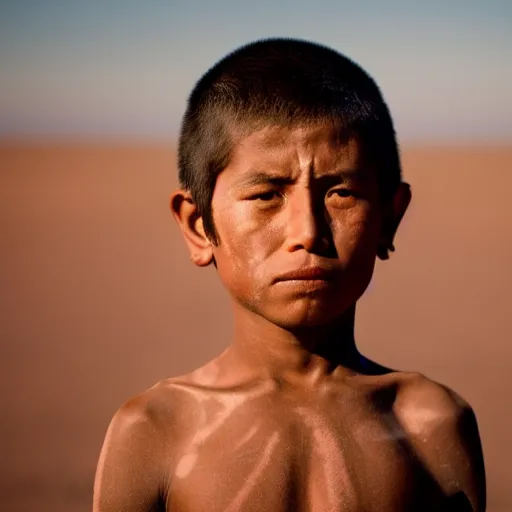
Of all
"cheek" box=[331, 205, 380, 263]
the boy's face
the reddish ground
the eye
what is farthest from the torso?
the reddish ground

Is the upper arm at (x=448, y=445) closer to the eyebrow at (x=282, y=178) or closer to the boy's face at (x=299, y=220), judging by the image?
the boy's face at (x=299, y=220)

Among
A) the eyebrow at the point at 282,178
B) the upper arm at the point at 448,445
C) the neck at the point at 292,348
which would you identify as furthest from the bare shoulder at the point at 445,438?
the eyebrow at the point at 282,178

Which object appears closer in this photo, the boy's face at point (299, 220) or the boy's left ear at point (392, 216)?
the boy's face at point (299, 220)

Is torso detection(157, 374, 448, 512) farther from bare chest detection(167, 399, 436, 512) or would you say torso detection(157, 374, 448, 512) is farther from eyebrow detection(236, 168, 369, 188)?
eyebrow detection(236, 168, 369, 188)

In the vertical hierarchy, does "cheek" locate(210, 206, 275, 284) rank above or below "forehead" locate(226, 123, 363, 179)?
below

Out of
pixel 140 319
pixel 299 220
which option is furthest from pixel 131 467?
pixel 140 319

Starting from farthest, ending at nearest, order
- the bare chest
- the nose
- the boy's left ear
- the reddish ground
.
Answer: the reddish ground
the boy's left ear
the bare chest
the nose

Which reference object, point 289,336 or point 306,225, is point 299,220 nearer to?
point 306,225

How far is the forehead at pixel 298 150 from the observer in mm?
2426

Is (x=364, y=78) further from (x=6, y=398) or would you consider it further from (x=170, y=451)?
(x=6, y=398)

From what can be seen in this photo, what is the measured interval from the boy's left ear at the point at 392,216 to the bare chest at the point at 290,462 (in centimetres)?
38

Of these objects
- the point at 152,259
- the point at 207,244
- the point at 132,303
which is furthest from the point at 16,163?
the point at 207,244

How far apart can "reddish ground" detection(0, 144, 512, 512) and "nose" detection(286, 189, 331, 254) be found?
3630 millimetres

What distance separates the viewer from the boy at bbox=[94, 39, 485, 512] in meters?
2.44
